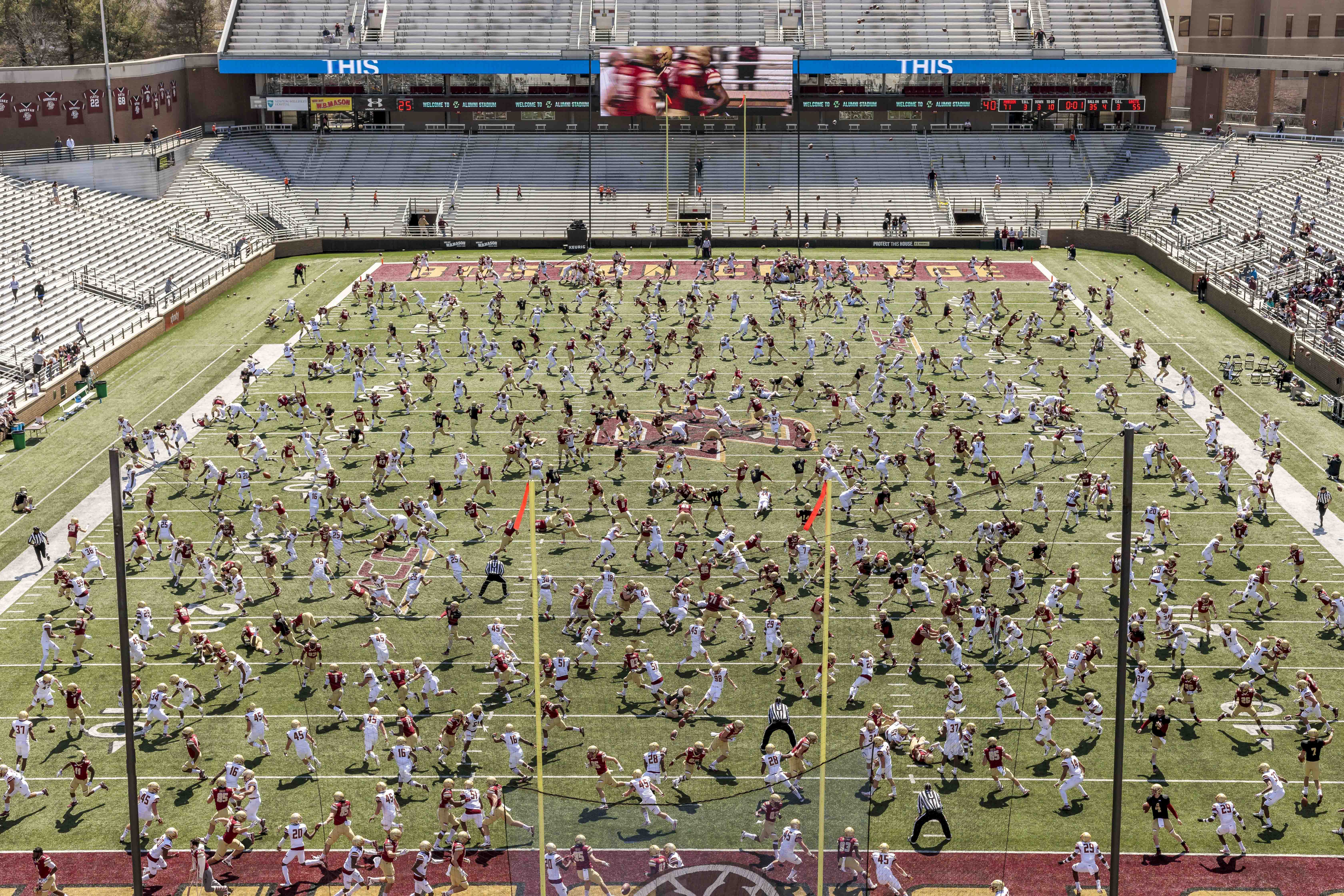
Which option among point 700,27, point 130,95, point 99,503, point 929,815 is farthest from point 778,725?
point 700,27

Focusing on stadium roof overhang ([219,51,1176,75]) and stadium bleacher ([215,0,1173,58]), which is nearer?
stadium roof overhang ([219,51,1176,75])

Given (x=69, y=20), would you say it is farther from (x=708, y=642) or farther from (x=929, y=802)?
(x=929, y=802)

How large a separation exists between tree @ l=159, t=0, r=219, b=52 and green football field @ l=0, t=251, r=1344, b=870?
5649 cm

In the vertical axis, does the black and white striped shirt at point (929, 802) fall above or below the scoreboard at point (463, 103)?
below

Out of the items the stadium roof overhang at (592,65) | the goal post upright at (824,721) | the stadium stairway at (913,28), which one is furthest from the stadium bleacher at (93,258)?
the stadium stairway at (913,28)

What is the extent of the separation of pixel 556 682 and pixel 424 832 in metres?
4.40

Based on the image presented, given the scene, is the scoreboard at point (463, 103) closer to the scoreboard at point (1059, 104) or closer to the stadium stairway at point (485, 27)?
the stadium stairway at point (485, 27)

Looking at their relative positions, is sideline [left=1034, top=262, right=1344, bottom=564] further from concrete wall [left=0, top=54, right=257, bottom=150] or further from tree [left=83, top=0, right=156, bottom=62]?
tree [left=83, top=0, right=156, bottom=62]

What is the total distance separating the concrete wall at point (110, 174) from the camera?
2564 inches

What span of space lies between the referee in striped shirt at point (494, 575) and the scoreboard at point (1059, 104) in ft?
185

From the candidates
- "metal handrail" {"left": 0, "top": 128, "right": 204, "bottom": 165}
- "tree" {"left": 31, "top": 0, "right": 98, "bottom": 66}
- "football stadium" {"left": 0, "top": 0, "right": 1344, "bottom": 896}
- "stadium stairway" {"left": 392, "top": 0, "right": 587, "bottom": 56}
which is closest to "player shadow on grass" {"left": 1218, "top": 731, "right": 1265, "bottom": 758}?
"football stadium" {"left": 0, "top": 0, "right": 1344, "bottom": 896}

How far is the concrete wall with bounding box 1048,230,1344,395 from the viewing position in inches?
1822

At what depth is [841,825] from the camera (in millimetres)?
20344

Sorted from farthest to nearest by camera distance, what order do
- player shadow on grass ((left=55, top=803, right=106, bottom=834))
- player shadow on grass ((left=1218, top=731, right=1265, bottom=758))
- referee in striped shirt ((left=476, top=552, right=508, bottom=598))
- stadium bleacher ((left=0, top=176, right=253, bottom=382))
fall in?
stadium bleacher ((left=0, top=176, right=253, bottom=382)) → referee in striped shirt ((left=476, top=552, right=508, bottom=598)) → player shadow on grass ((left=1218, top=731, right=1265, bottom=758)) → player shadow on grass ((left=55, top=803, right=106, bottom=834))
